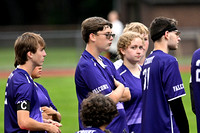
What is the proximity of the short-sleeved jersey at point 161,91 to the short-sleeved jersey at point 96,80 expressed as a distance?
32cm

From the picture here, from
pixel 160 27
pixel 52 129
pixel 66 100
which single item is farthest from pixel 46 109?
pixel 66 100

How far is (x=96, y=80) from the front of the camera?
18.0 ft

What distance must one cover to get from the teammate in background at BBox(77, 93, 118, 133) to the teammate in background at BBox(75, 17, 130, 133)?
930 mm

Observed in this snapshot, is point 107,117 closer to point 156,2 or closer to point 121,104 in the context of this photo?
point 121,104

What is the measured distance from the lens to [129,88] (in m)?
6.26

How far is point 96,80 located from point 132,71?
1130 millimetres

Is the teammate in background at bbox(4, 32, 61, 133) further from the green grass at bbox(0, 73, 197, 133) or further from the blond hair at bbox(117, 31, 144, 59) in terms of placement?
the green grass at bbox(0, 73, 197, 133)

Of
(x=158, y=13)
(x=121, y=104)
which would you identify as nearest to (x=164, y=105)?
(x=121, y=104)

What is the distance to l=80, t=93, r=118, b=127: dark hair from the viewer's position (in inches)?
176

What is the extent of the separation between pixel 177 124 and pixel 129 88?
40.9 inches

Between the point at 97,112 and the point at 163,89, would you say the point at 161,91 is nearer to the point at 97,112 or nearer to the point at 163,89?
the point at 163,89

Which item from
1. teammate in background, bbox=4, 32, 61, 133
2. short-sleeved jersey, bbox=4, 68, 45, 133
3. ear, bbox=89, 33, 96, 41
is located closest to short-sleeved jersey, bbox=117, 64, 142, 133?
ear, bbox=89, 33, 96, 41

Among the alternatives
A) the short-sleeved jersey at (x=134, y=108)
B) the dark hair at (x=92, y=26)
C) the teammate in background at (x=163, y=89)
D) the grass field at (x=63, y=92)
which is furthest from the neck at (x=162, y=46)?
the grass field at (x=63, y=92)

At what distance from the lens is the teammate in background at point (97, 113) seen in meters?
4.48
